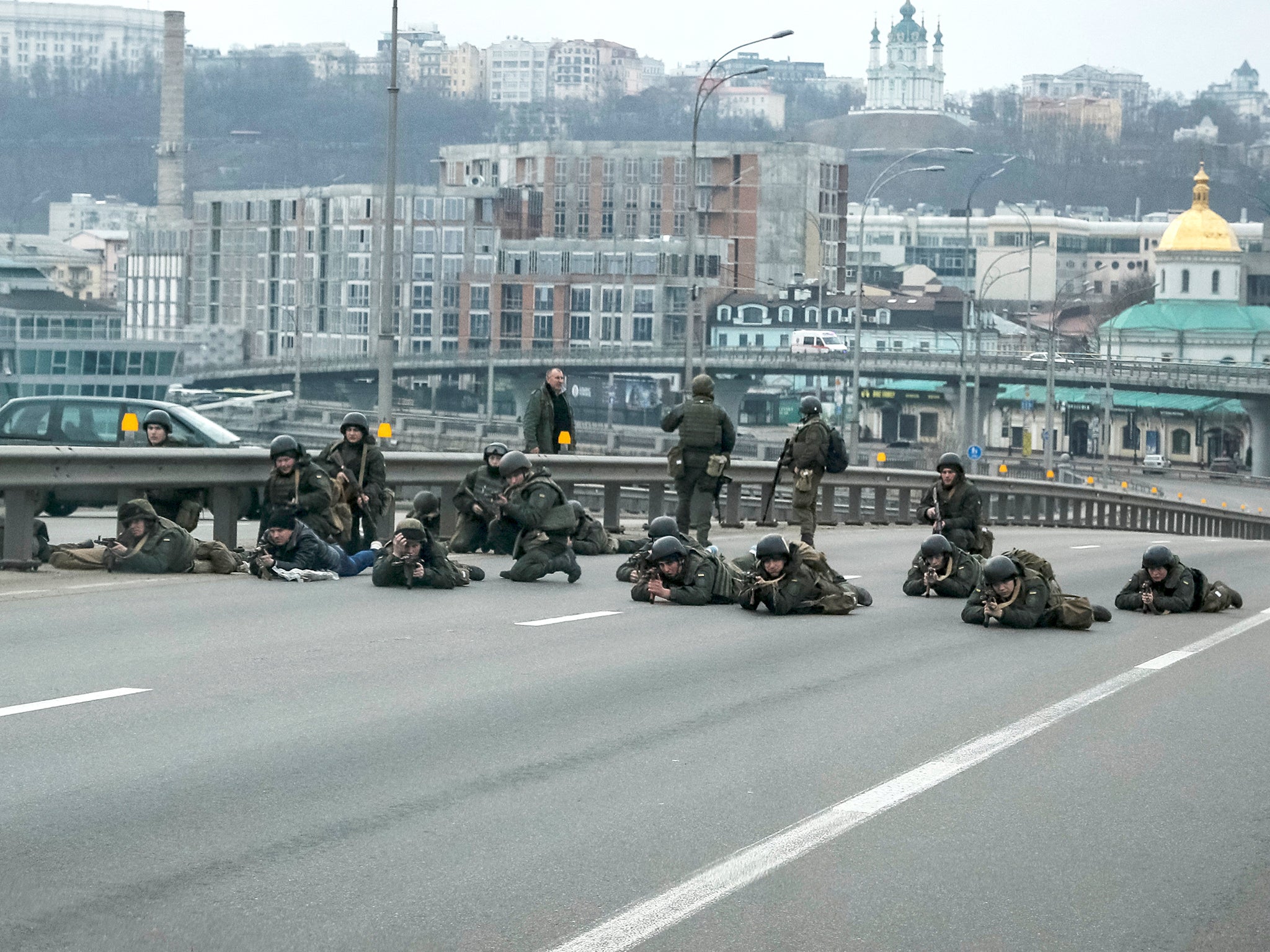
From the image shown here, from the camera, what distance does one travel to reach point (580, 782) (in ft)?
26.9

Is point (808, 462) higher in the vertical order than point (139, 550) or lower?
higher

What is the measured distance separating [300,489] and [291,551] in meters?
0.59

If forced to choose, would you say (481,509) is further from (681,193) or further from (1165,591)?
(681,193)

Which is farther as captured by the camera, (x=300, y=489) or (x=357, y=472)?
(x=357, y=472)

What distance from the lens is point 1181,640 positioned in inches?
566

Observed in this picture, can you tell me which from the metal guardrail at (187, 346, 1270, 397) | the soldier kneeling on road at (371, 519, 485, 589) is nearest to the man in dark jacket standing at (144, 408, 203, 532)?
the soldier kneeling on road at (371, 519, 485, 589)

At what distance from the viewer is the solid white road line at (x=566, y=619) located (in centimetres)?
1363

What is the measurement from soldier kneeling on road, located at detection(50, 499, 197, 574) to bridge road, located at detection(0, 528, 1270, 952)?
167 cm

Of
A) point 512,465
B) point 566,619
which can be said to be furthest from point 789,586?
point 512,465

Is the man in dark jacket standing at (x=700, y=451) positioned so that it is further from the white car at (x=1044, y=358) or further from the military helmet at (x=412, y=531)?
the white car at (x=1044, y=358)

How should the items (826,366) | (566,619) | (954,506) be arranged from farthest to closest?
(826,366) → (954,506) → (566,619)

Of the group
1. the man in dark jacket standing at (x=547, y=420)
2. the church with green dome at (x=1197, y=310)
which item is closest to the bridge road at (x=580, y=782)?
the man in dark jacket standing at (x=547, y=420)

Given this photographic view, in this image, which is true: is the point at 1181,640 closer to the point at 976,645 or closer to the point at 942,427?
the point at 976,645

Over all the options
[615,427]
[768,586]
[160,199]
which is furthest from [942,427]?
[768,586]
